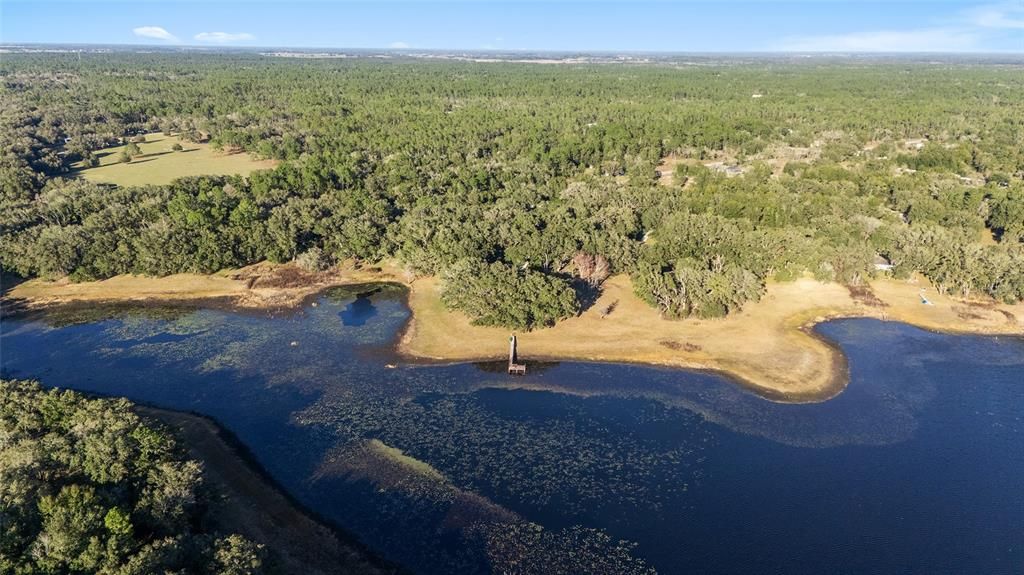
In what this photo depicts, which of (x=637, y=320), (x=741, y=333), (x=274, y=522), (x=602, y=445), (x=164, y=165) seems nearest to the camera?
(x=274, y=522)

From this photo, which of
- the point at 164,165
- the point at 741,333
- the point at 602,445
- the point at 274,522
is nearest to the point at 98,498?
the point at 274,522

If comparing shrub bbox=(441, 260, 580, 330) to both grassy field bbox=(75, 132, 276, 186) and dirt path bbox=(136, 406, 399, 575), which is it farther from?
grassy field bbox=(75, 132, 276, 186)

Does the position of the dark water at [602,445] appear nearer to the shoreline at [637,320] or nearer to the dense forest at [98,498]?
the shoreline at [637,320]

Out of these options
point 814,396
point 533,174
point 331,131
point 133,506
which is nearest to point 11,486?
point 133,506

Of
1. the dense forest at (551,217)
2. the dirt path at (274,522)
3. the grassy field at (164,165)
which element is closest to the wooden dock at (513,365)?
the dense forest at (551,217)

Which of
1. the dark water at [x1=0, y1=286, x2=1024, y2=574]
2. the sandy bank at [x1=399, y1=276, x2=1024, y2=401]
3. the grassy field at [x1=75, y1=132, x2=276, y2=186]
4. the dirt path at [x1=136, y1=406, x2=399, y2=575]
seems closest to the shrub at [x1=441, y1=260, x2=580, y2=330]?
the sandy bank at [x1=399, y1=276, x2=1024, y2=401]

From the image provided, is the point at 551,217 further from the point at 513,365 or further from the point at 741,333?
the point at 513,365
